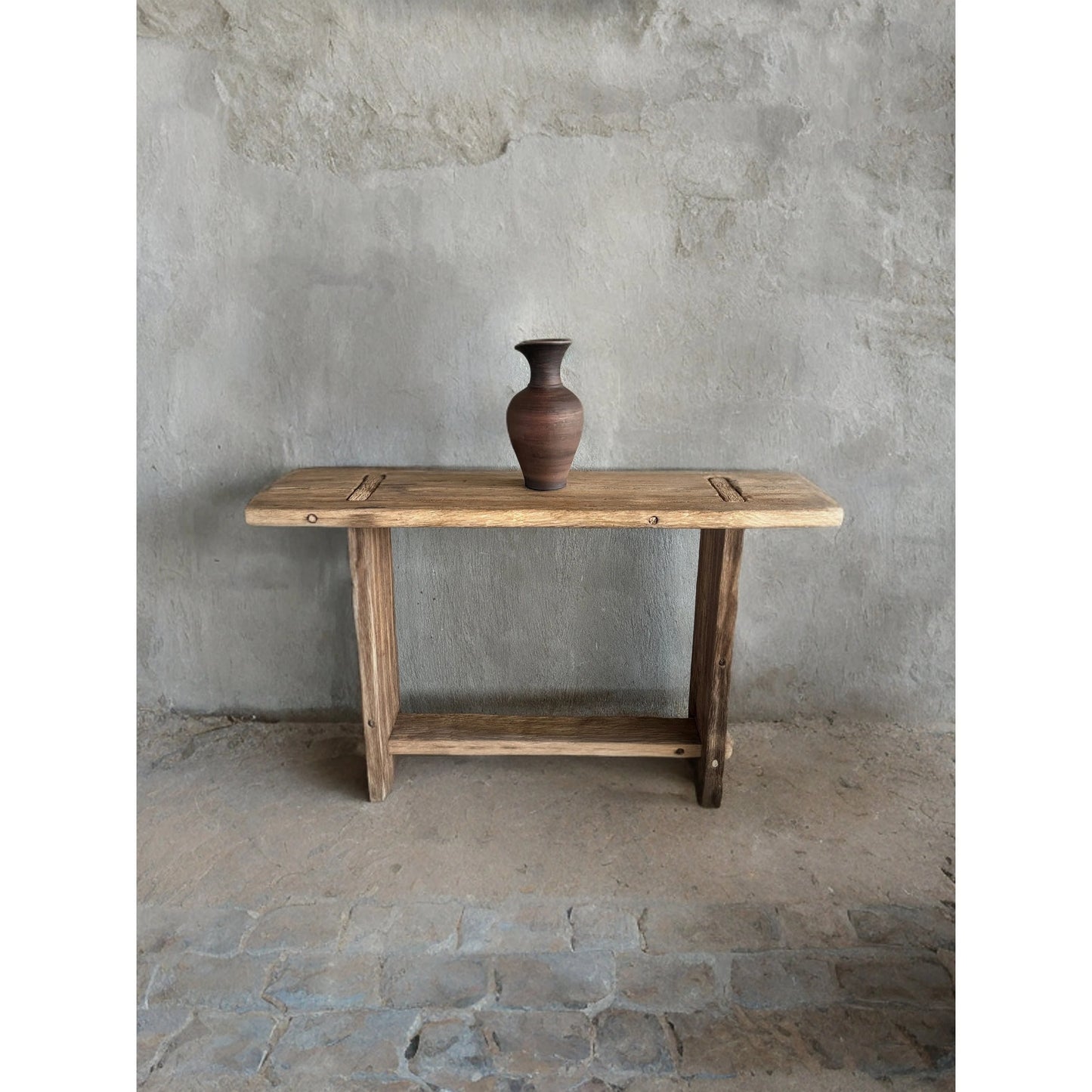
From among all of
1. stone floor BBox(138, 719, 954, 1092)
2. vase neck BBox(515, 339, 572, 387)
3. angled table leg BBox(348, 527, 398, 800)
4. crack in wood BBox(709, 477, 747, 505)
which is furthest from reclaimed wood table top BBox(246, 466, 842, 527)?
stone floor BBox(138, 719, 954, 1092)

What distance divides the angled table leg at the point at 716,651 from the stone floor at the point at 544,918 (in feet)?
0.37

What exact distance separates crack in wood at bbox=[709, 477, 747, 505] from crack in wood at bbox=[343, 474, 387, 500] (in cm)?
92

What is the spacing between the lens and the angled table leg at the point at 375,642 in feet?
7.77

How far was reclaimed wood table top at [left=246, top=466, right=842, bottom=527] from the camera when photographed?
86.0 inches

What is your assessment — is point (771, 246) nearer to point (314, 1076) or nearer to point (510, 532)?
point (510, 532)

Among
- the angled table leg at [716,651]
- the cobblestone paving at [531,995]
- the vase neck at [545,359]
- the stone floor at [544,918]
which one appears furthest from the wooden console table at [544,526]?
the cobblestone paving at [531,995]

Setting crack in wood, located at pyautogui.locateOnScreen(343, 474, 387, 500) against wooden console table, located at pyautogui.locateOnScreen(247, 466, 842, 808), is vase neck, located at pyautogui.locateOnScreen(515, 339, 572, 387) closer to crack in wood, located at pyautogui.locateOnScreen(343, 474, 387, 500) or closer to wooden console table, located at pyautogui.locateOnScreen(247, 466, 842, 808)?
wooden console table, located at pyautogui.locateOnScreen(247, 466, 842, 808)

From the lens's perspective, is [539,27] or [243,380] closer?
[539,27]

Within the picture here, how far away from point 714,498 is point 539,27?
55.3 inches

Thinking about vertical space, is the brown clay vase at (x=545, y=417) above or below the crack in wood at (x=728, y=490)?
above

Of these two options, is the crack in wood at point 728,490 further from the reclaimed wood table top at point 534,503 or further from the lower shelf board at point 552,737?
the lower shelf board at point 552,737

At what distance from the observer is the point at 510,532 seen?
2797mm

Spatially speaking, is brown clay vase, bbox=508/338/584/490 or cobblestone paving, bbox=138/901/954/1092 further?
brown clay vase, bbox=508/338/584/490

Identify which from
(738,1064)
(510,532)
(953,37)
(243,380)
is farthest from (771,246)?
(738,1064)
